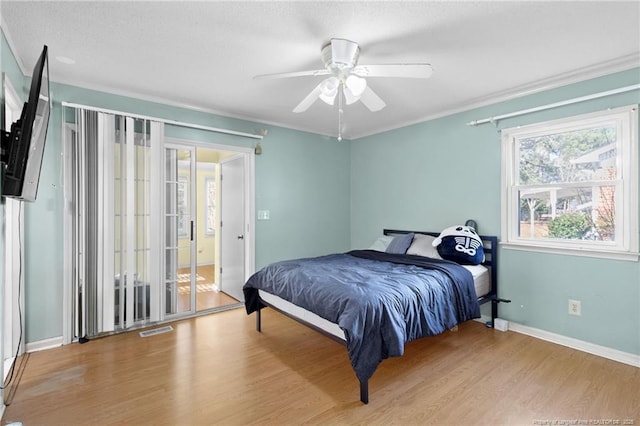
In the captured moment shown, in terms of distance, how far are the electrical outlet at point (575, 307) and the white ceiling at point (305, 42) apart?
81.0 inches

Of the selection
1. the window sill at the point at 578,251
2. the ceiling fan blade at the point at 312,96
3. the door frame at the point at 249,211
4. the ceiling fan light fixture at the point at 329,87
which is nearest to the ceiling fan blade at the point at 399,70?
the ceiling fan light fixture at the point at 329,87

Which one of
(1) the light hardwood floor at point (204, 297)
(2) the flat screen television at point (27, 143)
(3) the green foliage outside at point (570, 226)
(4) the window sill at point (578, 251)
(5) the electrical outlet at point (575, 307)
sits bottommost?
(1) the light hardwood floor at point (204, 297)

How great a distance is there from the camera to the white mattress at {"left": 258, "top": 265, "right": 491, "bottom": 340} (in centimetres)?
237

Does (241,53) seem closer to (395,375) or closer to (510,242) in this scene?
(395,375)

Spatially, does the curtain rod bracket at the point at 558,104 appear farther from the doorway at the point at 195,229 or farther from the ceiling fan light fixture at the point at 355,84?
the doorway at the point at 195,229

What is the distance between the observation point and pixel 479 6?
1.91 m

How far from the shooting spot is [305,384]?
2.32 meters

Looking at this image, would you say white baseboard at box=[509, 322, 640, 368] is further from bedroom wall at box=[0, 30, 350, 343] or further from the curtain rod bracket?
bedroom wall at box=[0, 30, 350, 343]

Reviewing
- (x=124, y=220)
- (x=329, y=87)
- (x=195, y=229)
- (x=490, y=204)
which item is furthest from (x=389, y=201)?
(x=124, y=220)

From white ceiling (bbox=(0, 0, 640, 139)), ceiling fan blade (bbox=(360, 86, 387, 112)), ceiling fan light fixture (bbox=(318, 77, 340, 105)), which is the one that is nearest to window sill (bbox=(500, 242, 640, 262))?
white ceiling (bbox=(0, 0, 640, 139))

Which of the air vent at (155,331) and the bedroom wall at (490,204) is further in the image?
the air vent at (155,331)

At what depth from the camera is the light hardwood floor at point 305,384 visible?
1.97 m

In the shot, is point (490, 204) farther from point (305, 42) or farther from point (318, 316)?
point (305, 42)

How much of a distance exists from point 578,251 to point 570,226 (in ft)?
0.85
